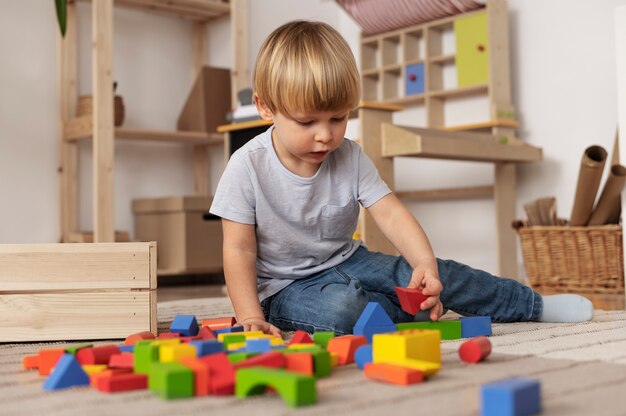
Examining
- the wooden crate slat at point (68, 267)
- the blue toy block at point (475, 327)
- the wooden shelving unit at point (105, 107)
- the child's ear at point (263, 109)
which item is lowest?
the blue toy block at point (475, 327)

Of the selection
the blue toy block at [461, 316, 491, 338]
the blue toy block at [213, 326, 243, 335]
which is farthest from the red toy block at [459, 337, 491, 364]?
the blue toy block at [213, 326, 243, 335]

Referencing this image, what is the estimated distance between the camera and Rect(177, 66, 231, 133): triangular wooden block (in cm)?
275

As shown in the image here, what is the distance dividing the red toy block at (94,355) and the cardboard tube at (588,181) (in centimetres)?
131

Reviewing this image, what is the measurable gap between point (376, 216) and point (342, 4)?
1688 millimetres

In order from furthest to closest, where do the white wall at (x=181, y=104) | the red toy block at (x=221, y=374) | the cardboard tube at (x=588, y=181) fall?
the white wall at (x=181, y=104) → the cardboard tube at (x=588, y=181) → the red toy block at (x=221, y=374)

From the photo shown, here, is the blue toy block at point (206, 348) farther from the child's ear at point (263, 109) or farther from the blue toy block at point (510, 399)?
the child's ear at point (263, 109)

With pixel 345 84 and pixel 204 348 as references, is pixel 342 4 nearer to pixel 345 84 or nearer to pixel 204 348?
pixel 345 84

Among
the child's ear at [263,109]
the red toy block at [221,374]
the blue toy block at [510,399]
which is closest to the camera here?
the blue toy block at [510,399]

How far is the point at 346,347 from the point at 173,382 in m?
0.22

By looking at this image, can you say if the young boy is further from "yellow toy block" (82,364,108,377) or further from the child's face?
"yellow toy block" (82,364,108,377)

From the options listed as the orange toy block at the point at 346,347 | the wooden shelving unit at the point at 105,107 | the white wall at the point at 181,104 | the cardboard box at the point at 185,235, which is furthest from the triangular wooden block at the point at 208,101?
the orange toy block at the point at 346,347

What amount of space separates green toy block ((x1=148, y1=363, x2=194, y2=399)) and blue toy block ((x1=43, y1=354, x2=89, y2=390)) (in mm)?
98

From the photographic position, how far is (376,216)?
122 cm

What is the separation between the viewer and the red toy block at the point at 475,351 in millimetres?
791
